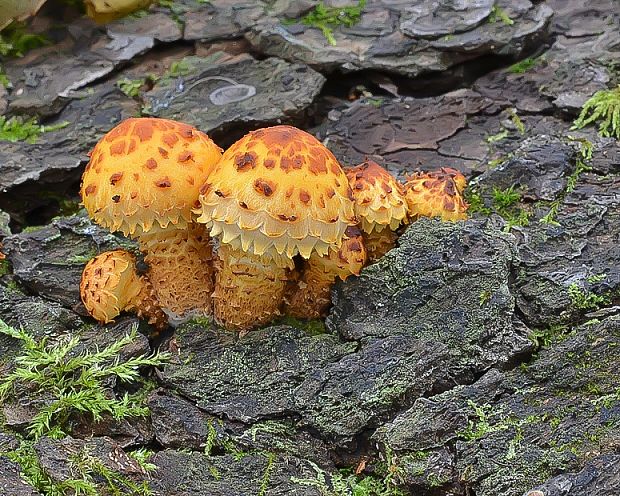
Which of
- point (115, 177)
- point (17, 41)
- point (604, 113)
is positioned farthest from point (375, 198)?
point (17, 41)

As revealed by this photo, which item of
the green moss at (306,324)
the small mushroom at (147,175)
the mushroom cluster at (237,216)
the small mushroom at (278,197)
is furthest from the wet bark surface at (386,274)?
the small mushroom at (147,175)

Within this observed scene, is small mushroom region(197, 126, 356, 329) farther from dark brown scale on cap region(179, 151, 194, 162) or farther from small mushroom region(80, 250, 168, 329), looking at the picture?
small mushroom region(80, 250, 168, 329)

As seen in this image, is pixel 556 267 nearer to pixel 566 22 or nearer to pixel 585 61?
pixel 585 61

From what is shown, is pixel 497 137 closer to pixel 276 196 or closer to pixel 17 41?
pixel 276 196

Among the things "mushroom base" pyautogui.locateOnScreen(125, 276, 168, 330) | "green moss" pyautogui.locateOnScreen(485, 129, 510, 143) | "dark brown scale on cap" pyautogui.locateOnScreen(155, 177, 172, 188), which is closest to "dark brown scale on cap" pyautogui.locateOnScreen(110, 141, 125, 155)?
"dark brown scale on cap" pyautogui.locateOnScreen(155, 177, 172, 188)

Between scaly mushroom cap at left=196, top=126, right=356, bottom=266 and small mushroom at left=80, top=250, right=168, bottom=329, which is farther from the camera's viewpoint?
small mushroom at left=80, top=250, right=168, bottom=329

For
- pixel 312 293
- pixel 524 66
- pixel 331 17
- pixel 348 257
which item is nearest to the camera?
pixel 348 257
